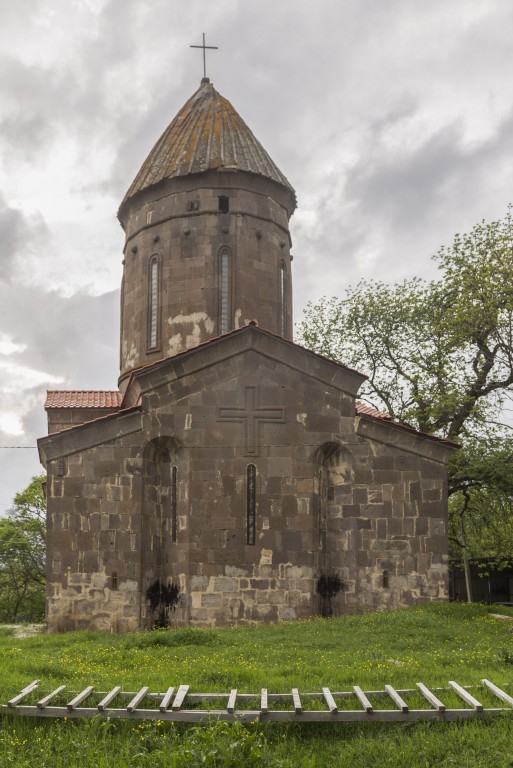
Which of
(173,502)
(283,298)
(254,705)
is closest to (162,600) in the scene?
(173,502)

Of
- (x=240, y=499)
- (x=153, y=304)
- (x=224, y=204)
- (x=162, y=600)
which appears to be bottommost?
(x=162, y=600)

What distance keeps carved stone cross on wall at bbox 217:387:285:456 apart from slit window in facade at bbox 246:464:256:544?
0.34 m

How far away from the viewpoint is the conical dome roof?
17.6 metres

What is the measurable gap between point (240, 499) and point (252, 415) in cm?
154

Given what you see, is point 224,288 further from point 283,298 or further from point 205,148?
point 205,148

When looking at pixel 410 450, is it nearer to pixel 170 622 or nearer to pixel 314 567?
pixel 314 567

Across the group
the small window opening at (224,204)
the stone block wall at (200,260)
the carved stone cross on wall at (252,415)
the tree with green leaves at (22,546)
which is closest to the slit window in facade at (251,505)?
the carved stone cross on wall at (252,415)

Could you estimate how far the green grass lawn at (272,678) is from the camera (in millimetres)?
6301

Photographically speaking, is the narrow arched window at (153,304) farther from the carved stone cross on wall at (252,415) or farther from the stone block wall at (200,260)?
the carved stone cross on wall at (252,415)

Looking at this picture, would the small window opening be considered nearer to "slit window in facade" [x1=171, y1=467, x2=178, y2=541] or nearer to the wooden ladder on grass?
"slit window in facade" [x1=171, y1=467, x2=178, y2=541]

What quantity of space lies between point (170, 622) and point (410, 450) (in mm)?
5316

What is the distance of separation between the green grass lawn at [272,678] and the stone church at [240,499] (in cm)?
111

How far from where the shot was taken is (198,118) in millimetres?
19031

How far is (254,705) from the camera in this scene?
688 cm
